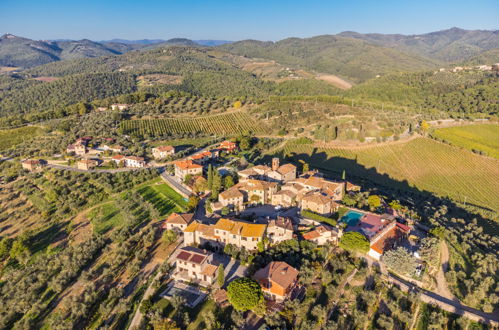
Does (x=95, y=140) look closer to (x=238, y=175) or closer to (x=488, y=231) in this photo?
(x=238, y=175)

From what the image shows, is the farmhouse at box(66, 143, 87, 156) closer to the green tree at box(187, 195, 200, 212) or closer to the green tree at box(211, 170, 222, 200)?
the green tree at box(187, 195, 200, 212)

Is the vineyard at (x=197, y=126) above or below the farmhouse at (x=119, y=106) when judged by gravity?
below

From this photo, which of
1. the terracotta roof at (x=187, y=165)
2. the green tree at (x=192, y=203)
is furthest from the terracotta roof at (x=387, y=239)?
the terracotta roof at (x=187, y=165)

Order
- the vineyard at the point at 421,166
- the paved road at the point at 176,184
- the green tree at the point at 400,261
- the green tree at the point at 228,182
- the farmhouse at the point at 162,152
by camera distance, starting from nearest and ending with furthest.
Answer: the green tree at the point at 400,261 → the green tree at the point at 228,182 → the paved road at the point at 176,184 → the vineyard at the point at 421,166 → the farmhouse at the point at 162,152

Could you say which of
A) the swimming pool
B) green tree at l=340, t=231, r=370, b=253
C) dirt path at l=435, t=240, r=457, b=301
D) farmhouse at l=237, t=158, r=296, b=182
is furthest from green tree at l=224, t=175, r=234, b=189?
dirt path at l=435, t=240, r=457, b=301

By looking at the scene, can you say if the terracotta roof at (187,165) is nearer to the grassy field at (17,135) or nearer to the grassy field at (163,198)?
the grassy field at (163,198)

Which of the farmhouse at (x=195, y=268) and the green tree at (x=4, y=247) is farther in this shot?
the green tree at (x=4, y=247)

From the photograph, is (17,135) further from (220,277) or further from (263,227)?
(220,277)
